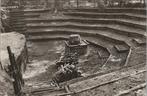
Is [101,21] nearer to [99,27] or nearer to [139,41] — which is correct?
[99,27]

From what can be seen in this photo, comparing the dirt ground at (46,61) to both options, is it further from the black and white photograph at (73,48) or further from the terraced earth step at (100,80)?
the terraced earth step at (100,80)

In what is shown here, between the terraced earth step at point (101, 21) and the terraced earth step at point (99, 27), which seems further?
the terraced earth step at point (101, 21)

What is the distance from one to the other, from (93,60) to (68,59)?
1267 millimetres

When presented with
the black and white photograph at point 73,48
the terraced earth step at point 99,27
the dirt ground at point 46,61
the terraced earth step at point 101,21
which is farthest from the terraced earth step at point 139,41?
the dirt ground at point 46,61

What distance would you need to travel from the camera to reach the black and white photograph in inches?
203

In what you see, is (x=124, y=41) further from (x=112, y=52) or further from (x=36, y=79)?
(x=36, y=79)

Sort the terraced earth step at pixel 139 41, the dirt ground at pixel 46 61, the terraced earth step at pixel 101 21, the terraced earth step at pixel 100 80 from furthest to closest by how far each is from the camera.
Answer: the terraced earth step at pixel 101 21
the terraced earth step at pixel 139 41
the dirt ground at pixel 46 61
the terraced earth step at pixel 100 80

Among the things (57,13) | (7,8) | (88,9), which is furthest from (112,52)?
(7,8)

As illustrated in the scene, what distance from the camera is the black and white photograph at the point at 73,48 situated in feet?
16.9

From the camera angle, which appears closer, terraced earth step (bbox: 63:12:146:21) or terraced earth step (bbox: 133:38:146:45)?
terraced earth step (bbox: 133:38:146:45)

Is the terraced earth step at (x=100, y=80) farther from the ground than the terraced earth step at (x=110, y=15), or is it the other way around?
the terraced earth step at (x=110, y=15)

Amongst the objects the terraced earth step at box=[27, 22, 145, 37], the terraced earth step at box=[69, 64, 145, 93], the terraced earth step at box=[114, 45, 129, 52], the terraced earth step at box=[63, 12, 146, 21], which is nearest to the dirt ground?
the terraced earth step at box=[114, 45, 129, 52]

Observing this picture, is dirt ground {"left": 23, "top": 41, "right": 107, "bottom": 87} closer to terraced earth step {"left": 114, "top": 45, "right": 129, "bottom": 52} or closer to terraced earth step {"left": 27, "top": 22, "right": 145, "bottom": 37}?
terraced earth step {"left": 114, "top": 45, "right": 129, "bottom": 52}

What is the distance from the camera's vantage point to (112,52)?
9031 millimetres
